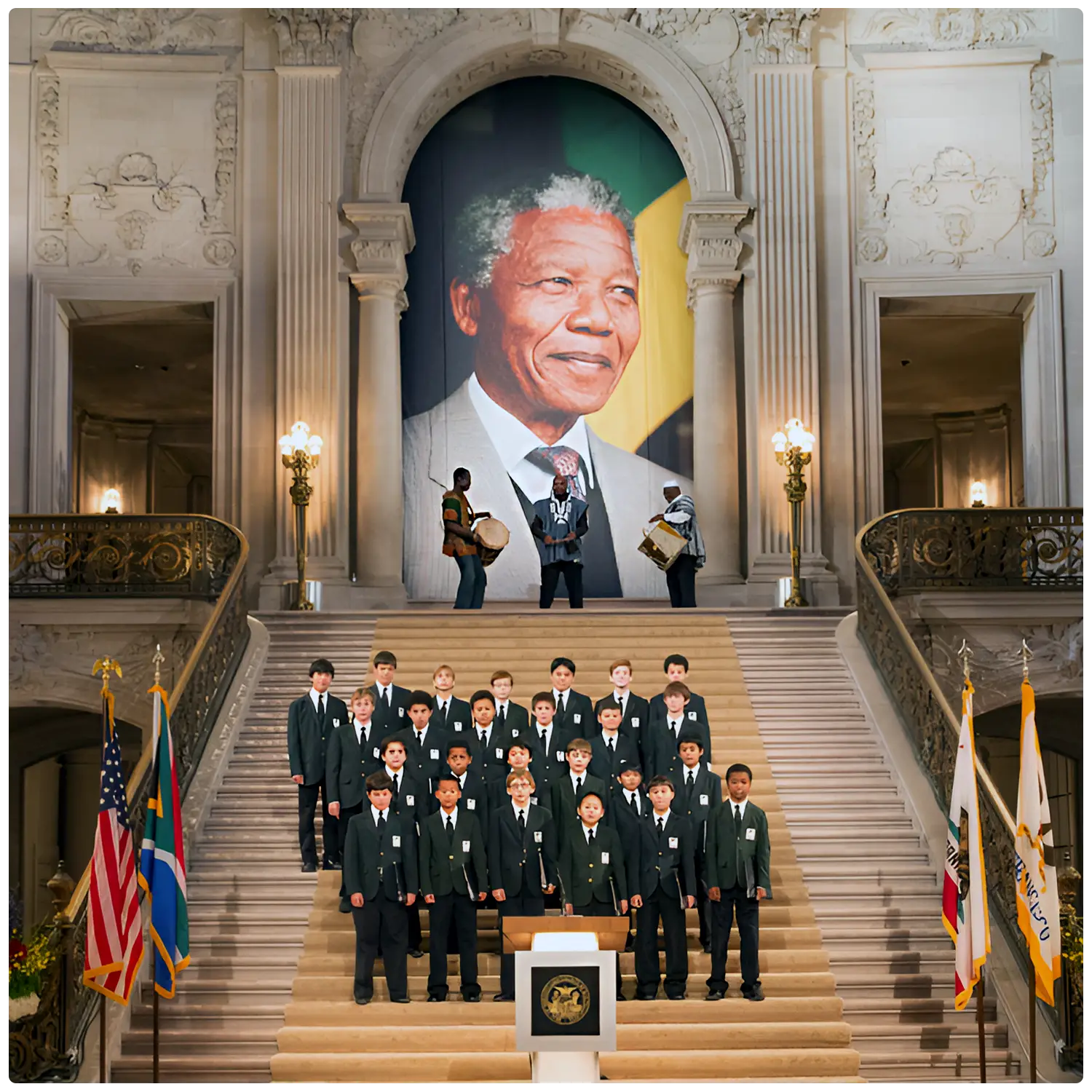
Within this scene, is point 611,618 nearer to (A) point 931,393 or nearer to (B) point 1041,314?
(B) point 1041,314

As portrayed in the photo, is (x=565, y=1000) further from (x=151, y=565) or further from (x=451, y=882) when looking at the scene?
(x=151, y=565)

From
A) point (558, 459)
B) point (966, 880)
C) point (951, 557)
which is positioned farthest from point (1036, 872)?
point (558, 459)

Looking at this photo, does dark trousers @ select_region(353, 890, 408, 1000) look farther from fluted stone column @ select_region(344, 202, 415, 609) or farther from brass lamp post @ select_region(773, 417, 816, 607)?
fluted stone column @ select_region(344, 202, 415, 609)

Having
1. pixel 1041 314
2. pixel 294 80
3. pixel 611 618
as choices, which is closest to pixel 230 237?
pixel 294 80

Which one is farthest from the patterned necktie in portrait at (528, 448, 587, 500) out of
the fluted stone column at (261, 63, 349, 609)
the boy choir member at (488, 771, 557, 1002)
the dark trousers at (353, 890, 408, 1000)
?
the dark trousers at (353, 890, 408, 1000)

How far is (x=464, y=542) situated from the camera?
16.6 m

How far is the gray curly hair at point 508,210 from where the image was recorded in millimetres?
21328

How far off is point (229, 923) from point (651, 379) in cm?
1198

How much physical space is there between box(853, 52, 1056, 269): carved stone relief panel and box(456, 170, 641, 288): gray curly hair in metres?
3.36

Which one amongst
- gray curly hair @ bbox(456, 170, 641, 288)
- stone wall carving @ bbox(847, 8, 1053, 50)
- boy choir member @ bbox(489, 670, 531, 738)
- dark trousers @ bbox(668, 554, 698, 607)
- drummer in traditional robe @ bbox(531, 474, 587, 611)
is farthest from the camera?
gray curly hair @ bbox(456, 170, 641, 288)

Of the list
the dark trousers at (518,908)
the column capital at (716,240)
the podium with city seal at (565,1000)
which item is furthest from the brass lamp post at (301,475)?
the podium with city seal at (565,1000)

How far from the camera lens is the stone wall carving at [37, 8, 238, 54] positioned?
20.5 m

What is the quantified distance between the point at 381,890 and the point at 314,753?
1.51m

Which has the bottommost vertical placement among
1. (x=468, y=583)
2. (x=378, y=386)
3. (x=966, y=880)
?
(x=966, y=880)
